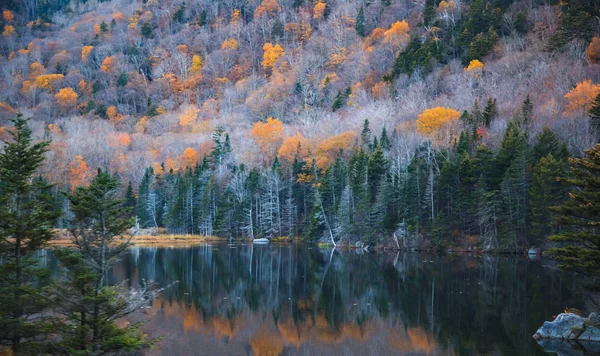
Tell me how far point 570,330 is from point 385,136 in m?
61.8

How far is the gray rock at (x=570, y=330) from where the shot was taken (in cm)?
2089

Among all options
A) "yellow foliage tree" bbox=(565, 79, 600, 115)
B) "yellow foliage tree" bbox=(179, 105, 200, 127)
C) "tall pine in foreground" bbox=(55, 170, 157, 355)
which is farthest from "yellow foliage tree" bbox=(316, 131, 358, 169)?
"tall pine in foreground" bbox=(55, 170, 157, 355)

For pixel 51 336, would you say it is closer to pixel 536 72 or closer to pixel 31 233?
pixel 31 233

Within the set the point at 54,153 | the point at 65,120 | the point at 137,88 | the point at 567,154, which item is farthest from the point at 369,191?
the point at 137,88

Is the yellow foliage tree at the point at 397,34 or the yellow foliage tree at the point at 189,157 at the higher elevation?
the yellow foliage tree at the point at 397,34

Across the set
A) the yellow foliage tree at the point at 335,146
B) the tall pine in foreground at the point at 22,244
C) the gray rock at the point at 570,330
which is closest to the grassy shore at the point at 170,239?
the yellow foliage tree at the point at 335,146

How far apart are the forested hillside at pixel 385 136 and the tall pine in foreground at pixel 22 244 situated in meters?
20.3

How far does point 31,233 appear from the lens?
53.1 feet

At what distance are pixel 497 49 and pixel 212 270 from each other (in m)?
81.5

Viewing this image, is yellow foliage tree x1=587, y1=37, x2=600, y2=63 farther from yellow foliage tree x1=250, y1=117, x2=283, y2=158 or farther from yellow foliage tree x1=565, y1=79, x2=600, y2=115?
yellow foliage tree x1=250, y1=117, x2=283, y2=158

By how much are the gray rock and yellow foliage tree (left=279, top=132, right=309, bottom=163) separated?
234ft

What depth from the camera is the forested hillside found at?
201 feet

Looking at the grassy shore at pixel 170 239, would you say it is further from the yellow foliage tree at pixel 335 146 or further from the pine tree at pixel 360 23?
the pine tree at pixel 360 23

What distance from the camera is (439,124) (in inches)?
3093
